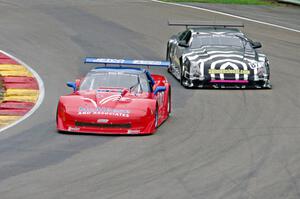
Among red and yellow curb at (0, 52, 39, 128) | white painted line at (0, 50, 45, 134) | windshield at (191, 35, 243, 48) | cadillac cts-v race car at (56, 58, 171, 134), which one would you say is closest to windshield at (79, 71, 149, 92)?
cadillac cts-v race car at (56, 58, 171, 134)

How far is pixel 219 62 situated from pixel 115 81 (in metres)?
5.21

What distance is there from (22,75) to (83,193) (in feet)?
38.8

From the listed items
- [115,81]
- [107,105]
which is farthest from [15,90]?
[107,105]

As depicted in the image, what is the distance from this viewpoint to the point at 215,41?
2466 cm

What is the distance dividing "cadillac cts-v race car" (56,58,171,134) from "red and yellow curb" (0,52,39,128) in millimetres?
1512

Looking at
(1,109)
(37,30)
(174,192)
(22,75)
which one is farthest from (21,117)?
(37,30)

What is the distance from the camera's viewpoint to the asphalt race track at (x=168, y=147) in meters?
12.9

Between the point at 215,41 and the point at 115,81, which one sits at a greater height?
the point at 115,81

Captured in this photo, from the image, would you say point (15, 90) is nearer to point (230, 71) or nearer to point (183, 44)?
point (183, 44)

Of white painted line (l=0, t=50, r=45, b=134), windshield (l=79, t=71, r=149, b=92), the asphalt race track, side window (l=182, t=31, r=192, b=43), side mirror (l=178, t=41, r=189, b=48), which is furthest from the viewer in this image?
side window (l=182, t=31, r=192, b=43)

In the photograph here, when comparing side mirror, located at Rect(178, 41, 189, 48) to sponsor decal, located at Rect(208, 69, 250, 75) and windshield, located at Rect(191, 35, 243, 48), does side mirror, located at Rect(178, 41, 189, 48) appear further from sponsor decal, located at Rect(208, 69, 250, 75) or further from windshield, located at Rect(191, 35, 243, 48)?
sponsor decal, located at Rect(208, 69, 250, 75)

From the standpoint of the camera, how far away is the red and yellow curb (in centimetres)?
1919

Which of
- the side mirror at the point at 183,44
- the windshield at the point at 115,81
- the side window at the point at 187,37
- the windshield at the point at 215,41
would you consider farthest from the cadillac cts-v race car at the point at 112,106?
the side window at the point at 187,37

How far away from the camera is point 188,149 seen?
15742 mm
